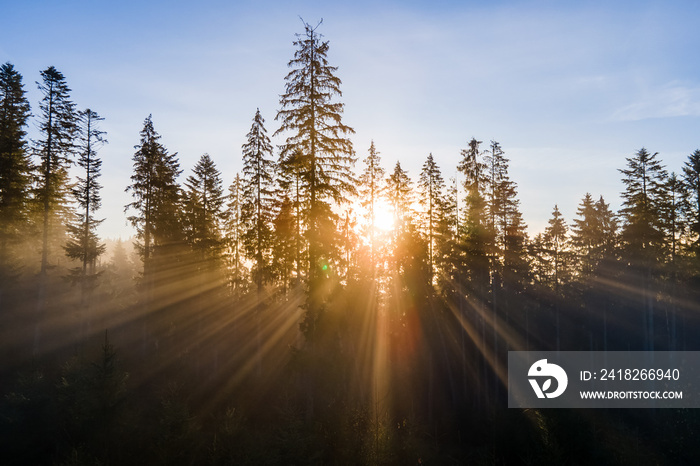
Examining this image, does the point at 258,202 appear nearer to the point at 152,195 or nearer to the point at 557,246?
the point at 152,195

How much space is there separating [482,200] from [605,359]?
21584 mm

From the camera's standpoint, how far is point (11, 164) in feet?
95.1

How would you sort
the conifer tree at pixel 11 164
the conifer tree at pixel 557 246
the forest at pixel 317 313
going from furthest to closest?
the conifer tree at pixel 557 246, the conifer tree at pixel 11 164, the forest at pixel 317 313

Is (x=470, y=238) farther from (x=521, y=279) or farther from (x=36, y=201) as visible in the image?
(x=36, y=201)

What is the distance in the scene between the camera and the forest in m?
18.9

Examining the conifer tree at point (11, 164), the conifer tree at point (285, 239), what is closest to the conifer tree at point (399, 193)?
the conifer tree at point (285, 239)

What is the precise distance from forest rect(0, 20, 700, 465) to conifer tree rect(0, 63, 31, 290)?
0.42 ft

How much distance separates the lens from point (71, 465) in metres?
14.1

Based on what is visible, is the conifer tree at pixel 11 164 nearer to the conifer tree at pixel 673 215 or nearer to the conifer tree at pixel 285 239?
the conifer tree at pixel 285 239

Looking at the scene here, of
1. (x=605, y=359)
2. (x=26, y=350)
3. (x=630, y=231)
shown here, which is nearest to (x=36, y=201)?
(x=26, y=350)

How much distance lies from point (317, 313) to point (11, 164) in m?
24.4

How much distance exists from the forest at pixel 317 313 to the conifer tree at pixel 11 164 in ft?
0.42

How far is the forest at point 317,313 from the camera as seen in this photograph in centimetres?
1891

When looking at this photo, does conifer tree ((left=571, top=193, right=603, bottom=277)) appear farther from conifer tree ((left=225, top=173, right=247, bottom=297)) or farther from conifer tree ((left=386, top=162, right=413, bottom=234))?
conifer tree ((left=225, top=173, right=247, bottom=297))
